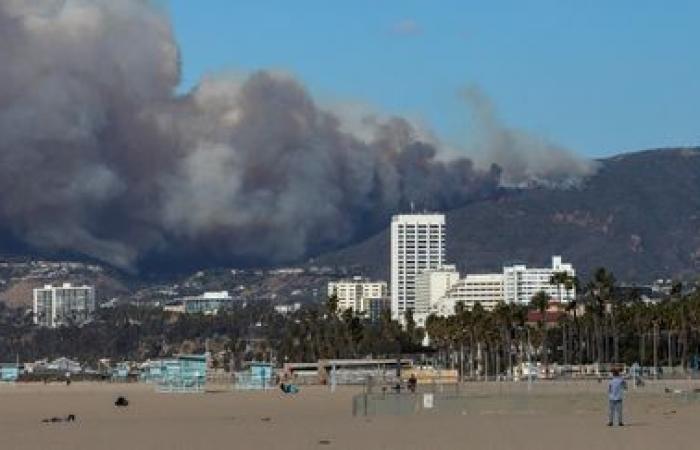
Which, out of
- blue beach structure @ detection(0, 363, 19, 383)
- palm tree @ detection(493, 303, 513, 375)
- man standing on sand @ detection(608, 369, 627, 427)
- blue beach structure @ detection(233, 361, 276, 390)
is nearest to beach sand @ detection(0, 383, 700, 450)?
man standing on sand @ detection(608, 369, 627, 427)

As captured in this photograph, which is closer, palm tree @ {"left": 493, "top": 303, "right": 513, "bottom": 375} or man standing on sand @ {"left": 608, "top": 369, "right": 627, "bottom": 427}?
man standing on sand @ {"left": 608, "top": 369, "right": 627, "bottom": 427}

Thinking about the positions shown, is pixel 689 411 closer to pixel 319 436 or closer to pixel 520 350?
pixel 319 436

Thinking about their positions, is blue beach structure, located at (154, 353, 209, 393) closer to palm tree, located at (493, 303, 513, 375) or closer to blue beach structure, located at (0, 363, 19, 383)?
blue beach structure, located at (0, 363, 19, 383)

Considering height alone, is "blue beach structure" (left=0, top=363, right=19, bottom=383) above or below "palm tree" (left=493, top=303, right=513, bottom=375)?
below

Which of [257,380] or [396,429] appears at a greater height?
[257,380]

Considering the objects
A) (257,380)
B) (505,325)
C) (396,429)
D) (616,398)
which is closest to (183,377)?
(257,380)

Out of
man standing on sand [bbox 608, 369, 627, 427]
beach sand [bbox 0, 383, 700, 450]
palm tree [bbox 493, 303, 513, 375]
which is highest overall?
palm tree [bbox 493, 303, 513, 375]

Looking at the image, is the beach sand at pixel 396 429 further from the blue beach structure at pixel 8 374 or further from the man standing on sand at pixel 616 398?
the blue beach structure at pixel 8 374

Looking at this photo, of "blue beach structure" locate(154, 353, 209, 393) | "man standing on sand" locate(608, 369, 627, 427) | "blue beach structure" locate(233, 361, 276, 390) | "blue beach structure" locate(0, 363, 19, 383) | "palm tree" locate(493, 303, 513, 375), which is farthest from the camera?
"palm tree" locate(493, 303, 513, 375)

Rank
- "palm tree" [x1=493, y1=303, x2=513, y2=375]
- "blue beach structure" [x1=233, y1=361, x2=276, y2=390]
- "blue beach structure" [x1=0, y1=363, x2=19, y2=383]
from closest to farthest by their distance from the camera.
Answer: "blue beach structure" [x1=233, y1=361, x2=276, y2=390] → "blue beach structure" [x1=0, y1=363, x2=19, y2=383] → "palm tree" [x1=493, y1=303, x2=513, y2=375]

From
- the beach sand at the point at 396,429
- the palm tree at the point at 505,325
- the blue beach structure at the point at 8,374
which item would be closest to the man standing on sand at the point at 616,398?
the beach sand at the point at 396,429

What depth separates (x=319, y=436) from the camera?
1421 inches

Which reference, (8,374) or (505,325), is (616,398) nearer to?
(505,325)

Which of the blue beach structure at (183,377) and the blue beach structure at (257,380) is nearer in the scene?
the blue beach structure at (183,377)
